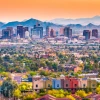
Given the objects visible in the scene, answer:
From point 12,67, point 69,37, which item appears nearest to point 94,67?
point 12,67

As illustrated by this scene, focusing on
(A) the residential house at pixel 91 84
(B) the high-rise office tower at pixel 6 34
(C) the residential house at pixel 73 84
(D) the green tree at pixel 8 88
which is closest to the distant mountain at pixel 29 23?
(B) the high-rise office tower at pixel 6 34

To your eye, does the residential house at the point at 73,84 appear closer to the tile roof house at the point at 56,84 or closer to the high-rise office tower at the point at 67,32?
the tile roof house at the point at 56,84

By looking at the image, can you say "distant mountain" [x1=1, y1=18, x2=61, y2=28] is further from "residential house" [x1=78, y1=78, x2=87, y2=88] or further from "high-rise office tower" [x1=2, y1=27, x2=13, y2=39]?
"residential house" [x1=78, y1=78, x2=87, y2=88]

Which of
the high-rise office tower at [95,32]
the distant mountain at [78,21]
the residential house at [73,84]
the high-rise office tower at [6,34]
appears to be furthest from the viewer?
the distant mountain at [78,21]

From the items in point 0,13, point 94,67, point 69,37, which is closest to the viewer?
point 94,67

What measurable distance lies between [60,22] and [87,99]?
1722 centimetres

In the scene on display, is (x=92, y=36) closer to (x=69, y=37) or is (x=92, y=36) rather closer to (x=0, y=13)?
(x=69, y=37)

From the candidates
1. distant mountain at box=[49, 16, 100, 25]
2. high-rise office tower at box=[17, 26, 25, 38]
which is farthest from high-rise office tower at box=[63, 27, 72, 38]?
high-rise office tower at box=[17, 26, 25, 38]

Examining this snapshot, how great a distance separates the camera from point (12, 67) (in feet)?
30.3

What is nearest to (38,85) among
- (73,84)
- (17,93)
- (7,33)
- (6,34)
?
(73,84)

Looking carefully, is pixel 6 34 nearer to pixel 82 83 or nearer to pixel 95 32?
pixel 95 32

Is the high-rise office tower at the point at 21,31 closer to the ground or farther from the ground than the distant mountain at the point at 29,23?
closer to the ground

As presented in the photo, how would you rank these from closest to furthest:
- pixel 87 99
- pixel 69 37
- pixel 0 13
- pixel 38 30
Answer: pixel 87 99
pixel 0 13
pixel 69 37
pixel 38 30

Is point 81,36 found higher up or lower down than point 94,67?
higher up
